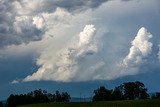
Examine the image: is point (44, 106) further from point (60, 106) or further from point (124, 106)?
point (124, 106)

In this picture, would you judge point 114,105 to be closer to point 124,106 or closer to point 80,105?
point 124,106

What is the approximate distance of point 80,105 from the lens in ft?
624

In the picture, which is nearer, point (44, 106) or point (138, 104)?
point (138, 104)

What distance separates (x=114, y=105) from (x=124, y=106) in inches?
231

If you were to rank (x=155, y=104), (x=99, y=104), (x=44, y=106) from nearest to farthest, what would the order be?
(x=155, y=104) < (x=99, y=104) < (x=44, y=106)

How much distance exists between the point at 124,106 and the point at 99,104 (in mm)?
18540

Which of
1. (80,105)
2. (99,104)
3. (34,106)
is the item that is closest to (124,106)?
(99,104)

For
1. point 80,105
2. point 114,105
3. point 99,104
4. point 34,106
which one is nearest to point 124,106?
point 114,105

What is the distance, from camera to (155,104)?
147875 millimetres

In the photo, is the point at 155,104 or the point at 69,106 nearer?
→ the point at 155,104

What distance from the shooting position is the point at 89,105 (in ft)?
593

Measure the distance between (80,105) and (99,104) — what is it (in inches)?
802

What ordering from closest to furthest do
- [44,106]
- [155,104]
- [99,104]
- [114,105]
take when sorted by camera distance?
[155,104]
[114,105]
[99,104]
[44,106]

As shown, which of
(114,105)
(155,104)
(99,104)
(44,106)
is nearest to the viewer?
(155,104)
